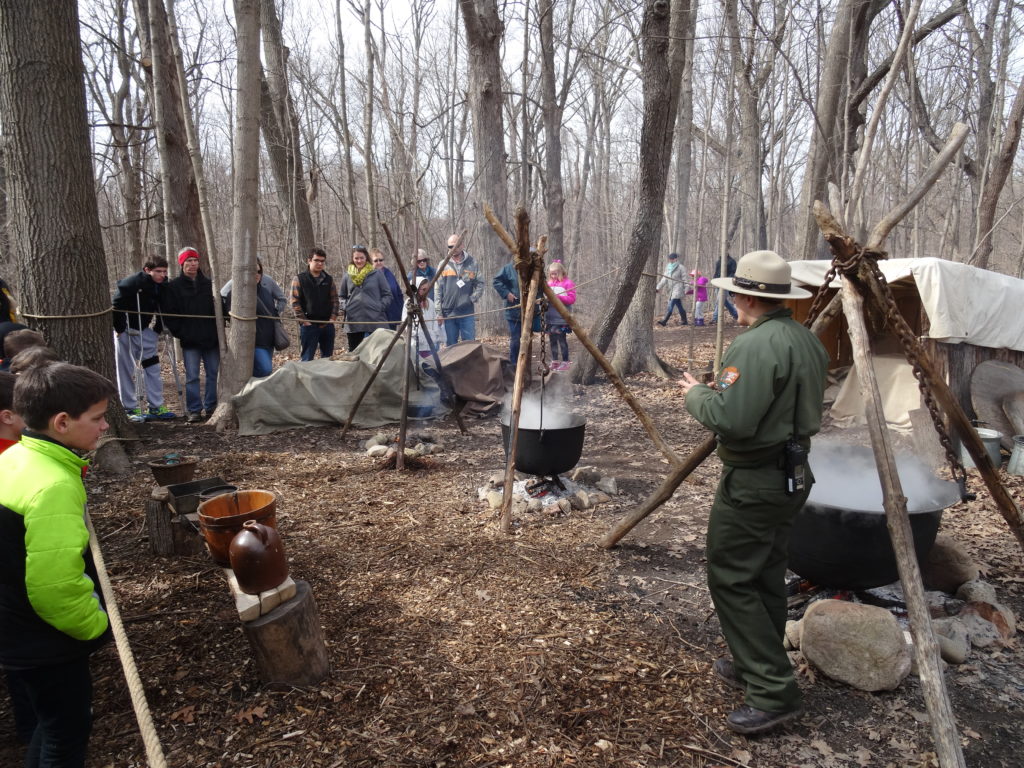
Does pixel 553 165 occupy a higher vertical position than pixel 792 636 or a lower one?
higher

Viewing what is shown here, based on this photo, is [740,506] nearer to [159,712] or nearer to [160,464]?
[159,712]

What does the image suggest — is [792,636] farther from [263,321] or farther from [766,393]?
[263,321]

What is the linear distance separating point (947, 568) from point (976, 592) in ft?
0.62

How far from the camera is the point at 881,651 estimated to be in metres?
2.90

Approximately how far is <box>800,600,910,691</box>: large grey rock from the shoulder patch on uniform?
54.3 inches

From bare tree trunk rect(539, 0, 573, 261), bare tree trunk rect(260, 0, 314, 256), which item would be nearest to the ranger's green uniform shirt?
bare tree trunk rect(260, 0, 314, 256)

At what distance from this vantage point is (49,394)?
6.85 ft

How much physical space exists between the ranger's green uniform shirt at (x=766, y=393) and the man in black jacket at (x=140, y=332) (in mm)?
7261

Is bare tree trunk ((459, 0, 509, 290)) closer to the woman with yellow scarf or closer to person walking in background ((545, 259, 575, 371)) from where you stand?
person walking in background ((545, 259, 575, 371))

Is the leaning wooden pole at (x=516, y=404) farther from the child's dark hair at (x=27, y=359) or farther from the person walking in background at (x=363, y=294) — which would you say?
the person walking in background at (x=363, y=294)

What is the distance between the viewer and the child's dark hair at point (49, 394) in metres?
2.07

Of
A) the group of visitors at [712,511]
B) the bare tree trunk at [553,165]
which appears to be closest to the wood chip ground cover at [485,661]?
the group of visitors at [712,511]

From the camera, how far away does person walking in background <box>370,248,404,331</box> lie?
30.7 ft

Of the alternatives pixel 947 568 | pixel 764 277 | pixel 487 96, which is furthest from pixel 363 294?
pixel 947 568
